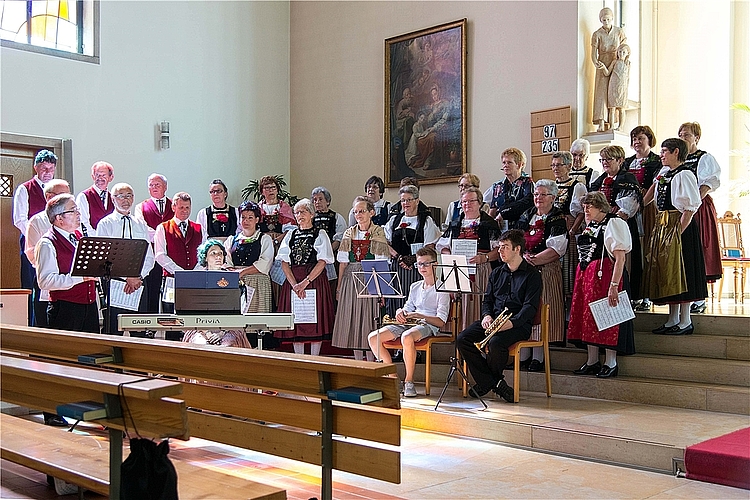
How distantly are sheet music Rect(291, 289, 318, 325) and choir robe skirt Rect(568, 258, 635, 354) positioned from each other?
225 cm

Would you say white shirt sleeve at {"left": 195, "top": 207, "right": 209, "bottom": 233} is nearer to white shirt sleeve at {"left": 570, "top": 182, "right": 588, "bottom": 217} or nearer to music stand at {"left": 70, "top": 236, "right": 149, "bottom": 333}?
music stand at {"left": 70, "top": 236, "right": 149, "bottom": 333}

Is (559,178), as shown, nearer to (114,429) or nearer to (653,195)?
(653,195)

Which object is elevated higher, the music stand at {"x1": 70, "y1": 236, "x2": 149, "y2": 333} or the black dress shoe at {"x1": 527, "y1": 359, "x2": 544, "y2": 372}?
the music stand at {"x1": 70, "y1": 236, "x2": 149, "y2": 333}

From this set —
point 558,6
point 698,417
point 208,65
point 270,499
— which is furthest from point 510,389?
point 208,65

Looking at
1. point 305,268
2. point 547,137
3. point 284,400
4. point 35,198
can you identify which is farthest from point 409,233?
point 284,400

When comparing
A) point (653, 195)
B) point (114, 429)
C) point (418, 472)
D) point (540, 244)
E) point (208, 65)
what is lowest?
point (418, 472)

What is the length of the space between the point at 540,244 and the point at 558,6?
2987 millimetres

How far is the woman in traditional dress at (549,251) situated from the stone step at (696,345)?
2.14 feet

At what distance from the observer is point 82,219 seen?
7.04 meters

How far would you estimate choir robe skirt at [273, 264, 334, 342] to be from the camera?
714 cm

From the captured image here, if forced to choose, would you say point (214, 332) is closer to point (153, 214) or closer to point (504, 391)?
point (504, 391)

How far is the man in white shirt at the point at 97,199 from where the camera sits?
7.29m

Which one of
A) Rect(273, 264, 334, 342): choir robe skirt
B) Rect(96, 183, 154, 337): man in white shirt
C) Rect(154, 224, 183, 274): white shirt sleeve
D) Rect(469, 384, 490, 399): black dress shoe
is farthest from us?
Rect(273, 264, 334, 342): choir robe skirt

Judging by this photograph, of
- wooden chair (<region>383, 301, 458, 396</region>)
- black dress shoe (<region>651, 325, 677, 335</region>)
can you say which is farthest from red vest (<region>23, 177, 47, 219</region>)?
black dress shoe (<region>651, 325, 677, 335</region>)
